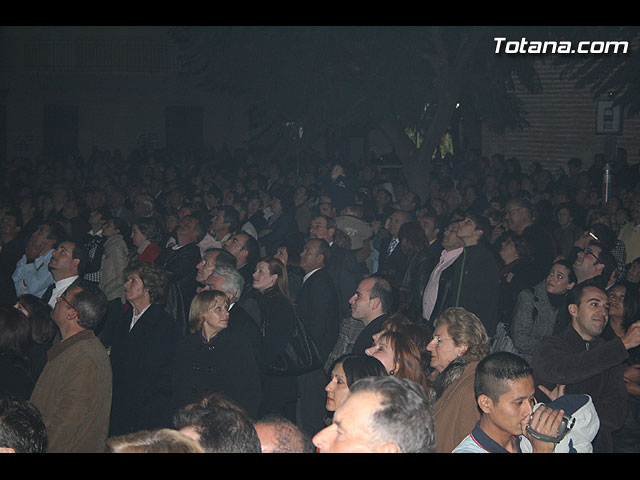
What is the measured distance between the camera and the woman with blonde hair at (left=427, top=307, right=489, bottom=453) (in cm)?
441

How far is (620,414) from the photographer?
497cm

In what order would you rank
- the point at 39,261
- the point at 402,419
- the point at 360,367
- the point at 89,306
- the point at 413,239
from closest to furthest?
1. the point at 402,419
2. the point at 360,367
3. the point at 89,306
4. the point at 39,261
5. the point at 413,239

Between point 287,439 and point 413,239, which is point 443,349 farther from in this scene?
point 413,239

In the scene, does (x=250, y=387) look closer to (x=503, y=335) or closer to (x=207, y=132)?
(x=503, y=335)

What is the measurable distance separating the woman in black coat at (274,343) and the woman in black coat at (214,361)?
0.35 m

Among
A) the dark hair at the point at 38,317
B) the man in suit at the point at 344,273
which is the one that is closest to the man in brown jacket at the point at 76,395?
the dark hair at the point at 38,317

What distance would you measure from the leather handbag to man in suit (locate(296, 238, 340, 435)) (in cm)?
18

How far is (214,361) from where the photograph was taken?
17.9ft

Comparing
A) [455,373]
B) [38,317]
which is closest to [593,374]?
[455,373]

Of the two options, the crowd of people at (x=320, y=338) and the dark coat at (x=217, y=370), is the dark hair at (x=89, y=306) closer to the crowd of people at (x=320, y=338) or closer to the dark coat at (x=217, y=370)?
the crowd of people at (x=320, y=338)

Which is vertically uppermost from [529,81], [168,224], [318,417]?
[529,81]

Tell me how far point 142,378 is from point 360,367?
1884 mm

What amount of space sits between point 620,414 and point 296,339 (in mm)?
2251

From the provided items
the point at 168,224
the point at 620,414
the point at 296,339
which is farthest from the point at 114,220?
the point at 620,414
